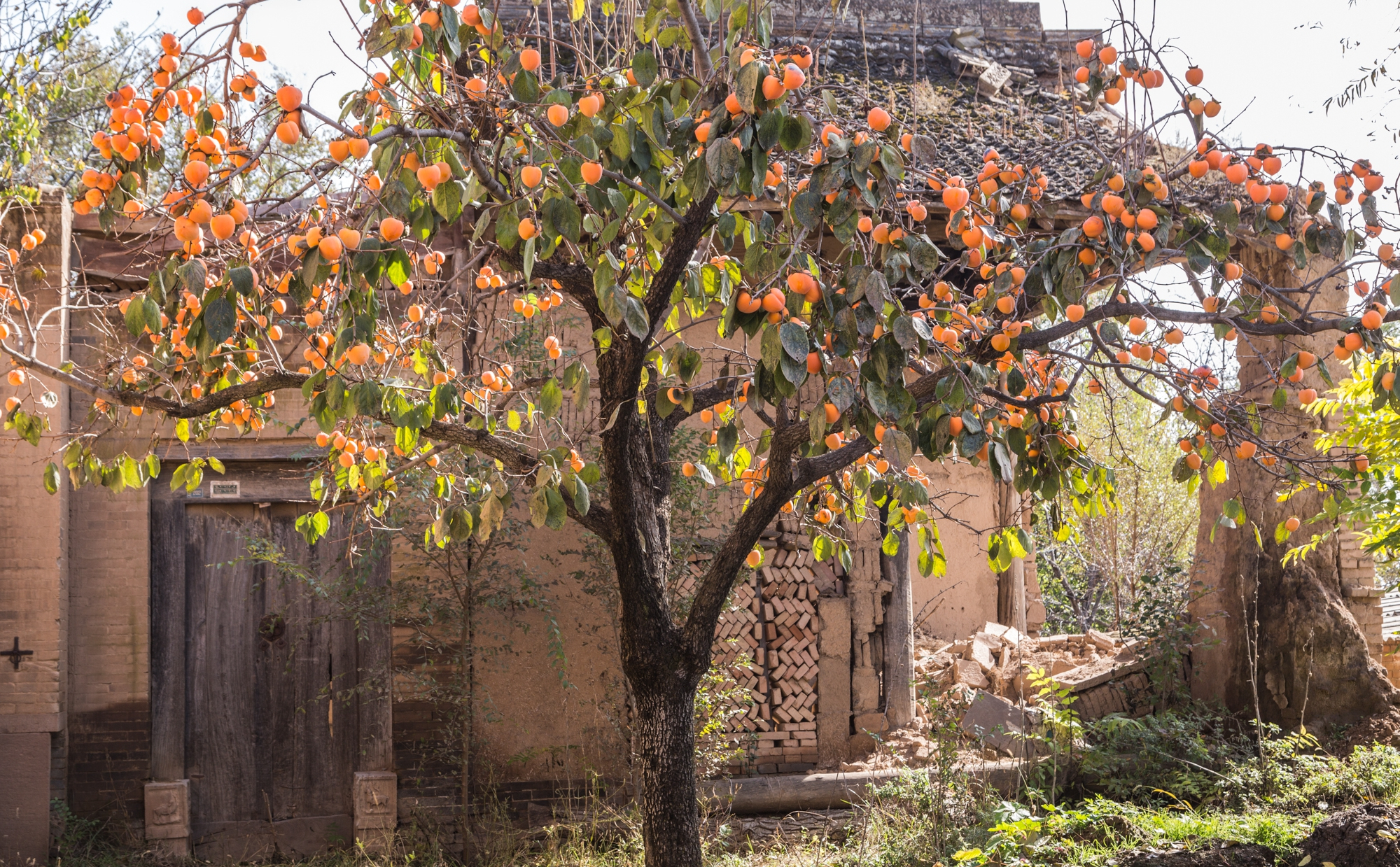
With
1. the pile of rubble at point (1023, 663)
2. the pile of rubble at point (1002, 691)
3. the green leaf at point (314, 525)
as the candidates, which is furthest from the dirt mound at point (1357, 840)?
the green leaf at point (314, 525)

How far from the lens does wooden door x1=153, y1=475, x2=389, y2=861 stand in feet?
19.6

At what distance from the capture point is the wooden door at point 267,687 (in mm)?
5969

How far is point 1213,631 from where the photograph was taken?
6629 millimetres

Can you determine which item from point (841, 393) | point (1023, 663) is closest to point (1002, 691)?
point (1023, 663)

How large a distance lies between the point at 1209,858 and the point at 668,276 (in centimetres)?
331

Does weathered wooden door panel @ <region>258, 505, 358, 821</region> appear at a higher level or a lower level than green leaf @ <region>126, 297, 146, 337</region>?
lower

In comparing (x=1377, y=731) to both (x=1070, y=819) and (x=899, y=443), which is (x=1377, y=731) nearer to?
(x=1070, y=819)

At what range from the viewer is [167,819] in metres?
5.80

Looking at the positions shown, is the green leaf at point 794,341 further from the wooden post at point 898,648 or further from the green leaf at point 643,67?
the wooden post at point 898,648

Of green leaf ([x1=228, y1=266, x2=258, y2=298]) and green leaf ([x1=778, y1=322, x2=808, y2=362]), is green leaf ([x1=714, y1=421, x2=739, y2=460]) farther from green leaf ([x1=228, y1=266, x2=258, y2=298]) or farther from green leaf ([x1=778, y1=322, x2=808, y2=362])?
green leaf ([x1=228, y1=266, x2=258, y2=298])

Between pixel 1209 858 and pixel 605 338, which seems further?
pixel 1209 858

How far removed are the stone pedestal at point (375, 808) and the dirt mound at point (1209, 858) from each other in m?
3.85

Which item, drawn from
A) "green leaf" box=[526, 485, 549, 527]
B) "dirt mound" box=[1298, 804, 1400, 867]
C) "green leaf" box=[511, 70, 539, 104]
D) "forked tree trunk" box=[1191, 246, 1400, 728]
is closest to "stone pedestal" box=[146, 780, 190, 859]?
"green leaf" box=[526, 485, 549, 527]

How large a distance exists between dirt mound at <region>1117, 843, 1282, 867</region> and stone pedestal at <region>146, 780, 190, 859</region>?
16.2 ft
